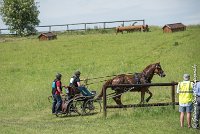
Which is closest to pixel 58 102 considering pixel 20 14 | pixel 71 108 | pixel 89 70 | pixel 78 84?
pixel 71 108

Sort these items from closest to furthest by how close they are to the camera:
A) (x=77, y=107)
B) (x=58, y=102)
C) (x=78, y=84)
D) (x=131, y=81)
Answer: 1. (x=78, y=84)
2. (x=58, y=102)
3. (x=131, y=81)
4. (x=77, y=107)

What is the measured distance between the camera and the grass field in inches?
653

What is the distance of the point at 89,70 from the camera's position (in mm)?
35156

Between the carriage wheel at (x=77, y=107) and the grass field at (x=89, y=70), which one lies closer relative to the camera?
the grass field at (x=89, y=70)

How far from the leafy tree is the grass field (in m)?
9.45

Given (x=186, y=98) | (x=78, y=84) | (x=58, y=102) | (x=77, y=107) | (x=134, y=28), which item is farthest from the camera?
(x=134, y=28)

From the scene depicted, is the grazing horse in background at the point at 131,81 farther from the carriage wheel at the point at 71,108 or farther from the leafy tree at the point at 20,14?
the leafy tree at the point at 20,14

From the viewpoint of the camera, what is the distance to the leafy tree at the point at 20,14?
230ft

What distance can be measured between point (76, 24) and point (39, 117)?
4364 cm

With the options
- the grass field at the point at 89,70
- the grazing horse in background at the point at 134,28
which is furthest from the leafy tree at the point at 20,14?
the grazing horse in background at the point at 134,28

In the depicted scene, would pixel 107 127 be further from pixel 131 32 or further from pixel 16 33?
pixel 16 33

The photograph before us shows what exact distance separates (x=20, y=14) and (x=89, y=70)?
127ft

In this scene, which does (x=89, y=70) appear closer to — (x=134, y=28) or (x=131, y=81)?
(x=131, y=81)

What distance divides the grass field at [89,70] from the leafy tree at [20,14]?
9450 millimetres
